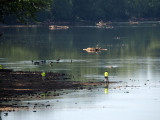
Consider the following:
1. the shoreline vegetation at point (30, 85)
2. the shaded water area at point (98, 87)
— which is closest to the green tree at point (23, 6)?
the shoreline vegetation at point (30, 85)

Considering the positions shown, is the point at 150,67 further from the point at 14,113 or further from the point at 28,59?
the point at 14,113

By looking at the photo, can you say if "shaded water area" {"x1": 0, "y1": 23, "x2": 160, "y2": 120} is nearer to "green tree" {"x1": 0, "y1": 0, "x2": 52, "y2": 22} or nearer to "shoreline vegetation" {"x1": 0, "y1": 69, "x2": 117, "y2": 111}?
→ "shoreline vegetation" {"x1": 0, "y1": 69, "x2": 117, "y2": 111}

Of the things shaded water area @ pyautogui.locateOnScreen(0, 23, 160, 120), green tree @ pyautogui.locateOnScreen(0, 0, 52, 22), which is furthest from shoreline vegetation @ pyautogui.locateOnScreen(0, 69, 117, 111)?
green tree @ pyautogui.locateOnScreen(0, 0, 52, 22)

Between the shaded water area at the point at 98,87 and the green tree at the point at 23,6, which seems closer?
the shaded water area at the point at 98,87

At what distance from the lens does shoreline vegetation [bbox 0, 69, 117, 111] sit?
61.4 meters

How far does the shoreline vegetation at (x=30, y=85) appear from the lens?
61362 millimetres

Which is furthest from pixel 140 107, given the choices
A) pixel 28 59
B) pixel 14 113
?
pixel 28 59

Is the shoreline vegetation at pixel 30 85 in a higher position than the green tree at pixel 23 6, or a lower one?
lower

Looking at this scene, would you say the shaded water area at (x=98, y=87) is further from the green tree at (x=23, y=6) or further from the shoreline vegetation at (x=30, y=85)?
the green tree at (x=23, y=6)

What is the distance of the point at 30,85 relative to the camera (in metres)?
70.6

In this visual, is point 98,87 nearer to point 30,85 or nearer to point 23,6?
point 30,85

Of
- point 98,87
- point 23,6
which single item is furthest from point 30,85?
point 23,6

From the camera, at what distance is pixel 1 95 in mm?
62719

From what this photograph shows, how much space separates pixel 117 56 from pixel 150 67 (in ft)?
83.3
